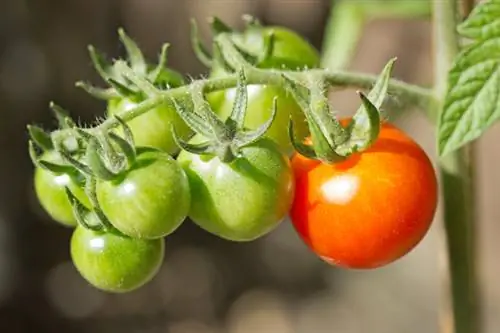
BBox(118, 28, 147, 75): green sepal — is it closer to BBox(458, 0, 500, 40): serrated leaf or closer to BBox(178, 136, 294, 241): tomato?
BBox(178, 136, 294, 241): tomato

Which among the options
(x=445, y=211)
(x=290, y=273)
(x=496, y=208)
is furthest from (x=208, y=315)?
(x=445, y=211)

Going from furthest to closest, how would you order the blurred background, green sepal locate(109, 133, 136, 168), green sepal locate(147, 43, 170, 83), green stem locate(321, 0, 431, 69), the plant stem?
the blurred background → green stem locate(321, 0, 431, 69) → the plant stem → green sepal locate(147, 43, 170, 83) → green sepal locate(109, 133, 136, 168)

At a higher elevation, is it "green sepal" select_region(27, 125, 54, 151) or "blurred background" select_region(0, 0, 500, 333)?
"green sepal" select_region(27, 125, 54, 151)

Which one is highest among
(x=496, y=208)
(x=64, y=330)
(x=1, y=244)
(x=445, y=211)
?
(x=445, y=211)

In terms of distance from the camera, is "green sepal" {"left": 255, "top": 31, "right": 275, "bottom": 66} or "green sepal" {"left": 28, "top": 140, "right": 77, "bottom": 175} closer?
"green sepal" {"left": 28, "top": 140, "right": 77, "bottom": 175}

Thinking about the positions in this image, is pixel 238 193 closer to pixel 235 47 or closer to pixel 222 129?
pixel 222 129

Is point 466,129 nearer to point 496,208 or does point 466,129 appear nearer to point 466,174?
point 466,174

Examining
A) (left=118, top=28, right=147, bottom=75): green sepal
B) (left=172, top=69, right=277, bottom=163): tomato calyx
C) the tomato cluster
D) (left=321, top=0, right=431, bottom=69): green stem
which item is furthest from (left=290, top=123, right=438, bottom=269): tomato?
(left=321, top=0, right=431, bottom=69): green stem
